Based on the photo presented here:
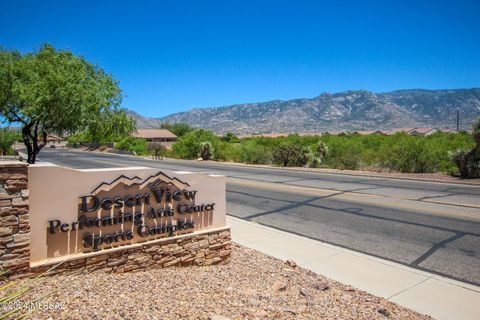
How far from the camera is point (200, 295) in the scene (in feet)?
17.0

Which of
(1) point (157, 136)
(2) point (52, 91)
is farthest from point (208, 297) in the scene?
(1) point (157, 136)

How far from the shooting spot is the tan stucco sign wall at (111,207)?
549cm

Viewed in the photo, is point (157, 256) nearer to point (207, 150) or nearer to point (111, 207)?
point (111, 207)

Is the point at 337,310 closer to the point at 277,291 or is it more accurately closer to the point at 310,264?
the point at 277,291

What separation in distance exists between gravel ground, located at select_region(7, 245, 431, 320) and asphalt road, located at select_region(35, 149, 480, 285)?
258 cm

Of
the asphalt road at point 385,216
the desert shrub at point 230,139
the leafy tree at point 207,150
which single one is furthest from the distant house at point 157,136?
the asphalt road at point 385,216

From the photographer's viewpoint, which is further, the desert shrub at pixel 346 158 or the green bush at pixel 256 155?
the green bush at pixel 256 155

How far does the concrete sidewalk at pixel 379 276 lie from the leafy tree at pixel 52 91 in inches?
445

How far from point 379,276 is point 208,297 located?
3440 millimetres

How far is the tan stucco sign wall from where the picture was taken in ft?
18.0

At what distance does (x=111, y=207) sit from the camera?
6.23 m

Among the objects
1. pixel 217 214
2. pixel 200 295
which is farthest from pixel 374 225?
pixel 200 295

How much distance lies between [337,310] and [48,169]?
464cm

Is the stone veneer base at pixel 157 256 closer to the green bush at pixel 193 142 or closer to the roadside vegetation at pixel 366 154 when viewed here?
the roadside vegetation at pixel 366 154
